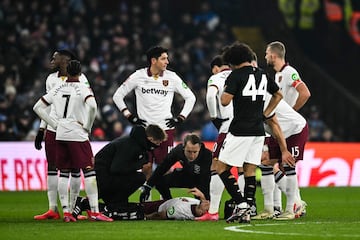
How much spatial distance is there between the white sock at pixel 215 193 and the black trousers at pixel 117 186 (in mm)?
1107

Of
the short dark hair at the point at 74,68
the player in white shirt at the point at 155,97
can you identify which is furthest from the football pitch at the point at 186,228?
the player in white shirt at the point at 155,97

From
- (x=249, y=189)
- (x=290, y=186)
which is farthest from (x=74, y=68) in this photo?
(x=290, y=186)

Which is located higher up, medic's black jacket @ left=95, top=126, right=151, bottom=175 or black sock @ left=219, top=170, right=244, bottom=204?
medic's black jacket @ left=95, top=126, right=151, bottom=175

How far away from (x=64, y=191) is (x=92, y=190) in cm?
48

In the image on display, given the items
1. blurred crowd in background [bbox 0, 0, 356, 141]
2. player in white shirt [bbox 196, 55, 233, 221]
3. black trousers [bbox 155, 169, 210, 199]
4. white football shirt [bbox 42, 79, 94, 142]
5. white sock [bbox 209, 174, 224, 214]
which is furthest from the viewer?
blurred crowd in background [bbox 0, 0, 356, 141]

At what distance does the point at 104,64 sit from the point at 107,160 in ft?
43.5

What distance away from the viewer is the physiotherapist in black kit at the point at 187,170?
15.5 meters

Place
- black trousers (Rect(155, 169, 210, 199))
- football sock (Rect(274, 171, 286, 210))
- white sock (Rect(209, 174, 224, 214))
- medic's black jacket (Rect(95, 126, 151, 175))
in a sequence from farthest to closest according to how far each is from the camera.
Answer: black trousers (Rect(155, 169, 210, 199)) < football sock (Rect(274, 171, 286, 210)) < medic's black jacket (Rect(95, 126, 151, 175)) < white sock (Rect(209, 174, 224, 214))

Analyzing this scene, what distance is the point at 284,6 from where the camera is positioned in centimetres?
3216

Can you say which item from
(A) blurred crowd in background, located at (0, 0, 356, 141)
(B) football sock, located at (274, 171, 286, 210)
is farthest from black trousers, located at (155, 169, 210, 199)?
(A) blurred crowd in background, located at (0, 0, 356, 141)

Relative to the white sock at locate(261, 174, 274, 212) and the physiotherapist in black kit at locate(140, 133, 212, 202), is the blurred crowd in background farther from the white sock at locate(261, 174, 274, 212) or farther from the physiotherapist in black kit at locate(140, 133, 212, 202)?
the white sock at locate(261, 174, 274, 212)

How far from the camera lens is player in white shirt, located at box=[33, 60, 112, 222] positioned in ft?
48.2

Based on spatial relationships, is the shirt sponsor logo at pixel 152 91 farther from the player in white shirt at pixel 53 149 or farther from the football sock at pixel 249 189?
the football sock at pixel 249 189

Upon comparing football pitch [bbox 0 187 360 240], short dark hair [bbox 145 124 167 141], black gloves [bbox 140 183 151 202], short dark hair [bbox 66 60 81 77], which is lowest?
football pitch [bbox 0 187 360 240]
